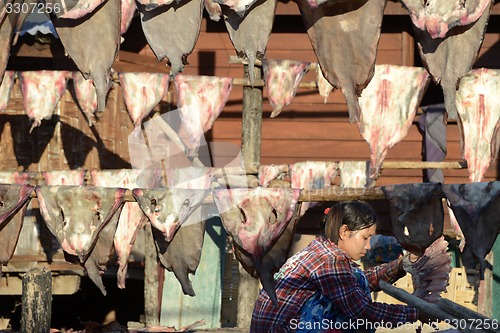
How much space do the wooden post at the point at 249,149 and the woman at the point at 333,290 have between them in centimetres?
333

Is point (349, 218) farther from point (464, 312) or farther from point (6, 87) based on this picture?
point (6, 87)

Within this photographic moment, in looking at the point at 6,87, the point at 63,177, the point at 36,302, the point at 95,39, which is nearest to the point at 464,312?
the point at 95,39

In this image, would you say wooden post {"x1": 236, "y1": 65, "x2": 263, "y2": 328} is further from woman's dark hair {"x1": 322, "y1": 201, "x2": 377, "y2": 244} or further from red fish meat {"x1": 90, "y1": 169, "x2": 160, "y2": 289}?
woman's dark hair {"x1": 322, "y1": 201, "x2": 377, "y2": 244}

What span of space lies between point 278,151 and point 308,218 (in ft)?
2.94

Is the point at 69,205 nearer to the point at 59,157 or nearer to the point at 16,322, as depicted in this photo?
the point at 59,157

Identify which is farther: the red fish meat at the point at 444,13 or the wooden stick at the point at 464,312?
the red fish meat at the point at 444,13

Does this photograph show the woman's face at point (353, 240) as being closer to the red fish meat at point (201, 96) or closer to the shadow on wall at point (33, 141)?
the red fish meat at point (201, 96)

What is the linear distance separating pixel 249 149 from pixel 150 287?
2.05 m

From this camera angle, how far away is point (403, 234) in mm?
5875

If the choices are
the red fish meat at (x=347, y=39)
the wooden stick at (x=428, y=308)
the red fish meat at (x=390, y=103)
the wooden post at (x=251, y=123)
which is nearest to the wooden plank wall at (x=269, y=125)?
the wooden post at (x=251, y=123)

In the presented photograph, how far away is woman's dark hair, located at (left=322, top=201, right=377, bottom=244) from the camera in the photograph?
5.18m

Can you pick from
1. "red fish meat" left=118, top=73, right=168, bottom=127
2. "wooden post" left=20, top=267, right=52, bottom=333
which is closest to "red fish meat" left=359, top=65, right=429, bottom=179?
"red fish meat" left=118, top=73, right=168, bottom=127

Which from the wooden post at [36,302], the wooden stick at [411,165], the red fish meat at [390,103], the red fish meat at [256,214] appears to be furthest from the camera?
the wooden stick at [411,165]

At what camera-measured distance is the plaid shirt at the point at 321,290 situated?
16.6 ft
